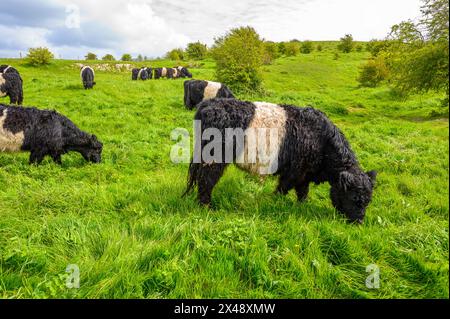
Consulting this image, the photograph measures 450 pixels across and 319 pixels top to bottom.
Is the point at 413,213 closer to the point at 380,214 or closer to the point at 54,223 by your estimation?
the point at 380,214

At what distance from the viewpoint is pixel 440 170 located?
5.72 meters

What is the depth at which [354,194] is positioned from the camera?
416 cm

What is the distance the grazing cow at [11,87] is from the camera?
1364cm

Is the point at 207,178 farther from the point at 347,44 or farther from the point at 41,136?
the point at 347,44

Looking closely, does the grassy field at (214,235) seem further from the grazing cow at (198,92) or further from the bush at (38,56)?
the bush at (38,56)

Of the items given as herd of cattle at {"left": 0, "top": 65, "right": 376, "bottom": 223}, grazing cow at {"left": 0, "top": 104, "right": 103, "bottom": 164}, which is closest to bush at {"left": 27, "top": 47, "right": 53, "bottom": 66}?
grazing cow at {"left": 0, "top": 104, "right": 103, "bottom": 164}

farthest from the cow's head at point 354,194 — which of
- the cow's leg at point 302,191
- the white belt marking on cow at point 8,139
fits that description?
the white belt marking on cow at point 8,139

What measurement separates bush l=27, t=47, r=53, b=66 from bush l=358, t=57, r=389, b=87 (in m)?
38.9

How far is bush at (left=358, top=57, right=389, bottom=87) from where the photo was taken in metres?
25.4

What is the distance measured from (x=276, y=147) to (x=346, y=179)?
3.74 feet

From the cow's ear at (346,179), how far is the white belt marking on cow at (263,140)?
101cm
